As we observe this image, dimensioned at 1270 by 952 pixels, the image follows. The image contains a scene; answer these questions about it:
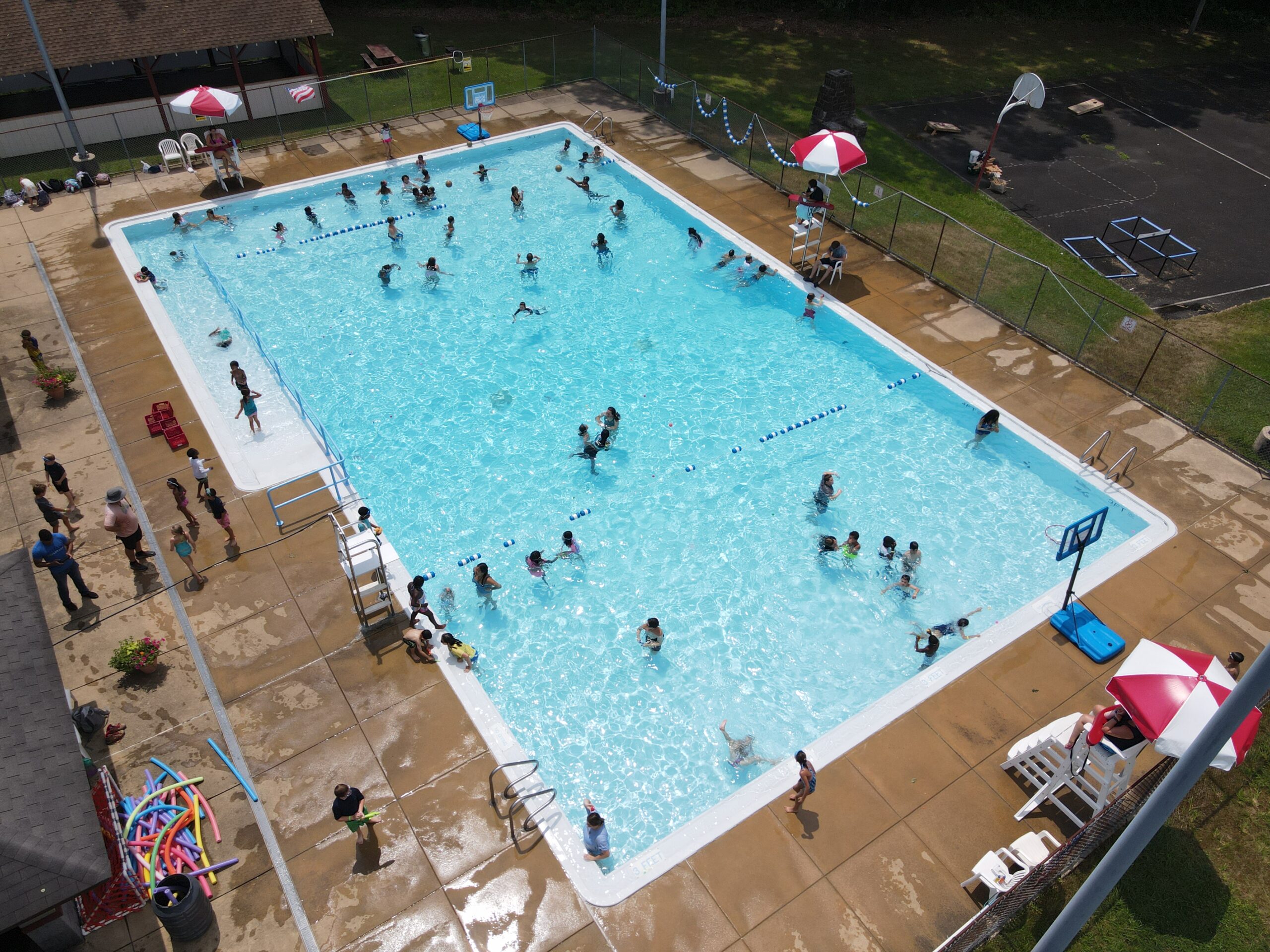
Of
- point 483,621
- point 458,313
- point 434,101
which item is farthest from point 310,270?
point 483,621

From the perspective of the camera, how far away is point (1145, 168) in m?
31.0

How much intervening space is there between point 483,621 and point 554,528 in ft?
9.20

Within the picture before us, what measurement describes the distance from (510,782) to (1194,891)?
10.1 meters

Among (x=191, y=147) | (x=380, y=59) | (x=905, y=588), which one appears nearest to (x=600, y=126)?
(x=380, y=59)

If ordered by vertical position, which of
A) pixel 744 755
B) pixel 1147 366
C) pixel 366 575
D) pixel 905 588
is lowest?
pixel 744 755

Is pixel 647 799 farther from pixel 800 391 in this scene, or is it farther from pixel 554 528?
pixel 800 391

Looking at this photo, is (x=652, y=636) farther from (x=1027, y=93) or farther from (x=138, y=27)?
(x=138, y=27)

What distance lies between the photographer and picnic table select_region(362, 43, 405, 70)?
3544cm

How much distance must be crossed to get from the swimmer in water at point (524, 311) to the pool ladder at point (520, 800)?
13.8 metres

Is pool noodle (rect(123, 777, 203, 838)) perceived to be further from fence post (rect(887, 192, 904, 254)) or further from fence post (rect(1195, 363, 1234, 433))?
fence post (rect(887, 192, 904, 254))

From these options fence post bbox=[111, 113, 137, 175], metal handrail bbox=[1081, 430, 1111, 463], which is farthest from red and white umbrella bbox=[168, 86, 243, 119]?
metal handrail bbox=[1081, 430, 1111, 463]

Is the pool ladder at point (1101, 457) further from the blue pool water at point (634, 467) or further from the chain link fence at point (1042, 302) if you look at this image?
the chain link fence at point (1042, 302)

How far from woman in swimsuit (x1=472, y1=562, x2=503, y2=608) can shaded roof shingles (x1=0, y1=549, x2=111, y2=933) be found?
22.6ft

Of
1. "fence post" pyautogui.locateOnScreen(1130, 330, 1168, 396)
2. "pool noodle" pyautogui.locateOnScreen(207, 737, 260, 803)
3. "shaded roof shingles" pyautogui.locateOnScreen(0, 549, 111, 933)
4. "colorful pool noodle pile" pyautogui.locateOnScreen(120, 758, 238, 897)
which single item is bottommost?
"pool noodle" pyautogui.locateOnScreen(207, 737, 260, 803)
